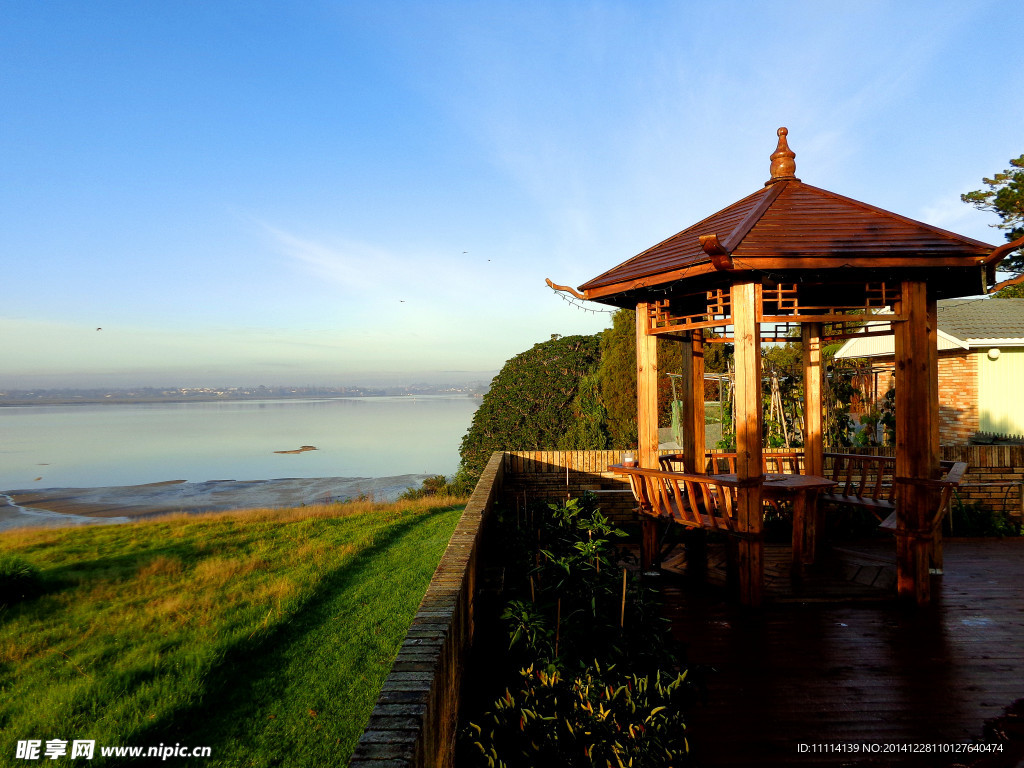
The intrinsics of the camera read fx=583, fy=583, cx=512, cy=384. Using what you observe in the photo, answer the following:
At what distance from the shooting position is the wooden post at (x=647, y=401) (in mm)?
5953

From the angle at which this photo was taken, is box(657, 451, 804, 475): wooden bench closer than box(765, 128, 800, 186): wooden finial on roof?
No

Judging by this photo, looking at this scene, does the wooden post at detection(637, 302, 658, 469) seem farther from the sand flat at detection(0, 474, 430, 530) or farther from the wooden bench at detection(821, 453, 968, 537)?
the sand flat at detection(0, 474, 430, 530)

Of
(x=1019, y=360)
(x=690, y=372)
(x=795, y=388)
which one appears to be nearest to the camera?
(x=690, y=372)

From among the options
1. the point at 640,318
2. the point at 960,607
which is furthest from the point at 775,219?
the point at 960,607

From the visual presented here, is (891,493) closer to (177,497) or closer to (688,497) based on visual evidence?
(688,497)

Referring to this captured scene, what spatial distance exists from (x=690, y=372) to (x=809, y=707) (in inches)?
153

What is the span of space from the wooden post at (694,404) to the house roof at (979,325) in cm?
846

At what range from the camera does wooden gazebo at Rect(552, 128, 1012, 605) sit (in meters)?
4.83

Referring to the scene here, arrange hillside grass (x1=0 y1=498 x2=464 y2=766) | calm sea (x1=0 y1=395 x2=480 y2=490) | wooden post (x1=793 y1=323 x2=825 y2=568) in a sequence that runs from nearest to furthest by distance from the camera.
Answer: hillside grass (x1=0 y1=498 x2=464 y2=766) → wooden post (x1=793 y1=323 x2=825 y2=568) → calm sea (x1=0 y1=395 x2=480 y2=490)

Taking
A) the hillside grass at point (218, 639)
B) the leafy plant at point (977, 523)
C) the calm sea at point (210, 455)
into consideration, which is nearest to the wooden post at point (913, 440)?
the leafy plant at point (977, 523)

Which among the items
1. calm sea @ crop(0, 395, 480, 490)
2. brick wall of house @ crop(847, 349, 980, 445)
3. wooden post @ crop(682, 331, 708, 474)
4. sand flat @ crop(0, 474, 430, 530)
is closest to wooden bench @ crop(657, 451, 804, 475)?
wooden post @ crop(682, 331, 708, 474)

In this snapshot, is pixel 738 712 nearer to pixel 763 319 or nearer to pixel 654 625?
pixel 654 625

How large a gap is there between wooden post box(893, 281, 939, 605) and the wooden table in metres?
0.81

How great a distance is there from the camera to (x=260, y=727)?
18.3ft
